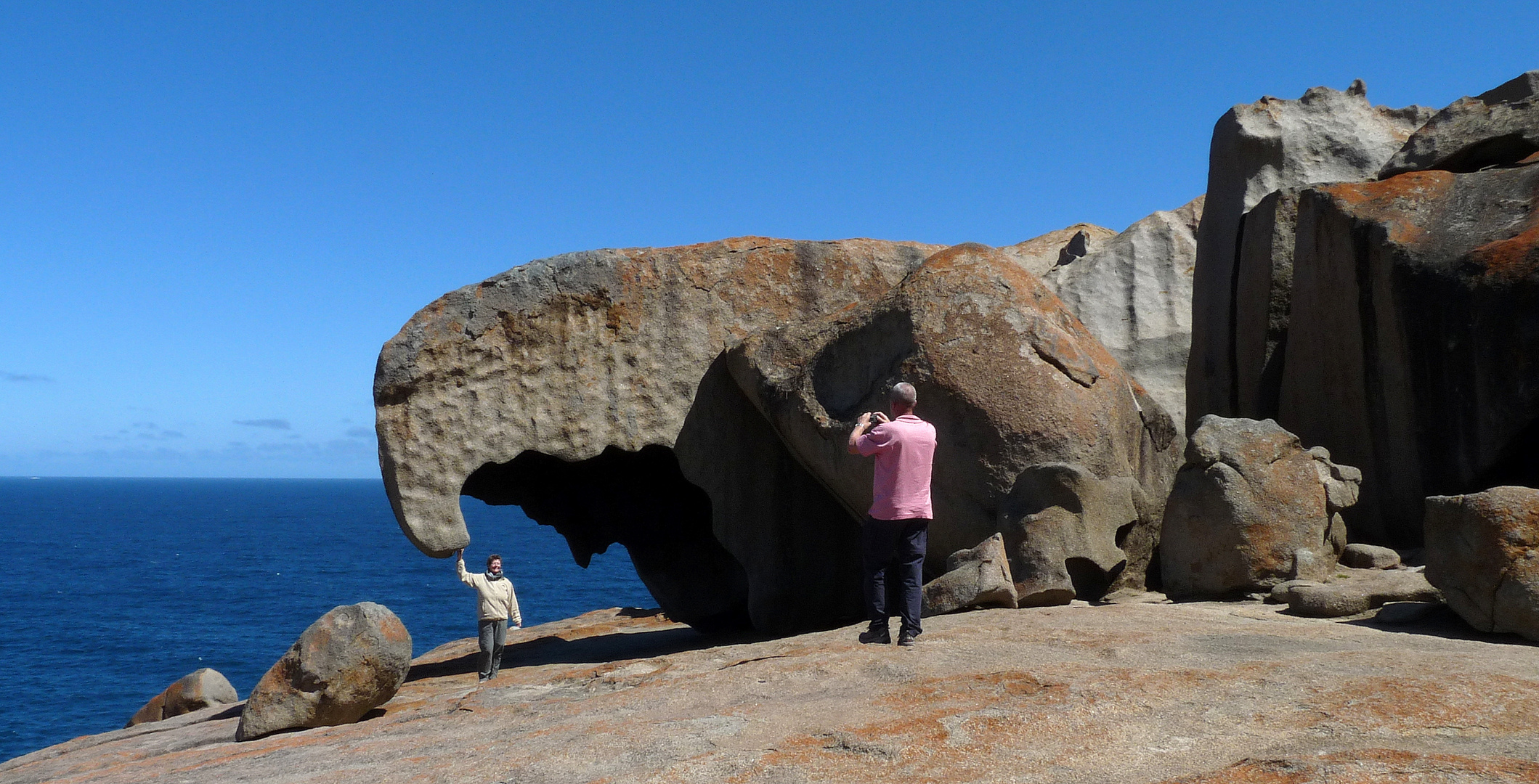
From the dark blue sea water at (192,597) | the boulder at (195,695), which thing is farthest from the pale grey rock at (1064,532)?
the dark blue sea water at (192,597)

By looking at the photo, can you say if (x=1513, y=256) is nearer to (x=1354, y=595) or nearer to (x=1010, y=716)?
(x=1354, y=595)

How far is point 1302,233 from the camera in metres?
10.4

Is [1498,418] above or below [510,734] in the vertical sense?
above

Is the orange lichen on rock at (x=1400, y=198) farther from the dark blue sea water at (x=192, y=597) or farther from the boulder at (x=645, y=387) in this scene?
the dark blue sea water at (x=192, y=597)

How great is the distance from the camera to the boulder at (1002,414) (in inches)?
322

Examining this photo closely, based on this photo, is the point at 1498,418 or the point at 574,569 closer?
the point at 1498,418

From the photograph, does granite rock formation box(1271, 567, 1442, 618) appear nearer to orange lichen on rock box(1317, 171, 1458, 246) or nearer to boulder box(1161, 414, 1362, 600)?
boulder box(1161, 414, 1362, 600)

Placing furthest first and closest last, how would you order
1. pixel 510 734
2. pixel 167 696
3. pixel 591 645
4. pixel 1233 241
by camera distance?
pixel 167 696 < pixel 1233 241 < pixel 591 645 < pixel 510 734

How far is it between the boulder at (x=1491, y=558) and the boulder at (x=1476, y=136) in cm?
556

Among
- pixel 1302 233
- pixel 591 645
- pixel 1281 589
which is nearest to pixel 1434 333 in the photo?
pixel 1302 233

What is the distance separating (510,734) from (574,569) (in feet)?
176

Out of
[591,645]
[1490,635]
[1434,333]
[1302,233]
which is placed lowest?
[591,645]

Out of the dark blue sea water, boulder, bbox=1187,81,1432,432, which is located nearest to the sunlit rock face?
boulder, bbox=1187,81,1432,432

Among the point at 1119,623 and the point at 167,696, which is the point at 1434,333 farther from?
the point at 167,696
